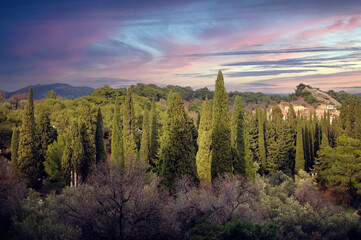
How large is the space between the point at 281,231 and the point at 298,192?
29.7 feet

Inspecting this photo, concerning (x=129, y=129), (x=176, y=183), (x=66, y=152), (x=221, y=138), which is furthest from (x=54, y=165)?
(x=221, y=138)

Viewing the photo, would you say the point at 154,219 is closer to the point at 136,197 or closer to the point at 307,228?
the point at 136,197

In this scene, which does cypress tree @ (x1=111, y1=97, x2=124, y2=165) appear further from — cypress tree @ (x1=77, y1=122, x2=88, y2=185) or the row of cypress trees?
cypress tree @ (x1=77, y1=122, x2=88, y2=185)

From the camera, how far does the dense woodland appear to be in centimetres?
1133

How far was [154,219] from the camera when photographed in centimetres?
1153

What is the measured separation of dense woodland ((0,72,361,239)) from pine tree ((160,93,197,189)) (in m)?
0.06

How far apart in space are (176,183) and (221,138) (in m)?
6.41

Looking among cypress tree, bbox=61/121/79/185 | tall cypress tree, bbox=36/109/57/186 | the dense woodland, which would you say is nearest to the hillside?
the dense woodland

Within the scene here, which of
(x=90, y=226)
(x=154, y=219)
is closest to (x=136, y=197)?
(x=154, y=219)

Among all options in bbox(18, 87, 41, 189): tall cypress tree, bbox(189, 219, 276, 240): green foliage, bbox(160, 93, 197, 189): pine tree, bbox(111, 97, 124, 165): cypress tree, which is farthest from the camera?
bbox(111, 97, 124, 165): cypress tree

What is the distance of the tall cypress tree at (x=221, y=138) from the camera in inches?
796

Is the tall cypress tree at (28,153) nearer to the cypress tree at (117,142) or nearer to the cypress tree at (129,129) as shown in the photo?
the cypress tree at (117,142)

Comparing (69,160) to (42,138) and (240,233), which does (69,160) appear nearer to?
(42,138)

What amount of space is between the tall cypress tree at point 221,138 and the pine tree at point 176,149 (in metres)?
3.88
